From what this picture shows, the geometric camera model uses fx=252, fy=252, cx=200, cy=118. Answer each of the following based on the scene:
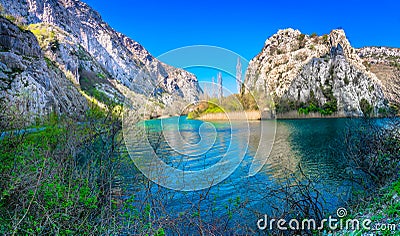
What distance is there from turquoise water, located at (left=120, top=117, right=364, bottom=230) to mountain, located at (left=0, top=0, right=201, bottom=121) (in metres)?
0.61

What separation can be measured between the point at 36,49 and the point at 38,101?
561 inches

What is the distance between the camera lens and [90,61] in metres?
123

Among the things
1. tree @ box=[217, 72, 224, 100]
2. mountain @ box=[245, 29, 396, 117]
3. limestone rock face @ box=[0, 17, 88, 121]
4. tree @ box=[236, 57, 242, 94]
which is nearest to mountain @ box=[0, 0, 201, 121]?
tree @ box=[217, 72, 224, 100]

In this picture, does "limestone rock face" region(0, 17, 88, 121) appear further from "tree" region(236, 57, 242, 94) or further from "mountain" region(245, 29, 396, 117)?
"mountain" region(245, 29, 396, 117)

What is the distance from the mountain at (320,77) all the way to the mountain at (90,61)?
194 ft

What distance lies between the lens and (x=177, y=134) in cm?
419

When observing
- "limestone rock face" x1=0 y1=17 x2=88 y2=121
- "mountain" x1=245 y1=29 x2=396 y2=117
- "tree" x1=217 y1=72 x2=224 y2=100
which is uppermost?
"mountain" x1=245 y1=29 x2=396 y2=117

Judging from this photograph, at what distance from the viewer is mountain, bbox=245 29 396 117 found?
309ft

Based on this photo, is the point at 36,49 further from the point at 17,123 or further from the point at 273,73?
the point at 273,73

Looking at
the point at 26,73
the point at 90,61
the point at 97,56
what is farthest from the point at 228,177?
the point at 97,56

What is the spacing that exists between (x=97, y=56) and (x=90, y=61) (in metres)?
56.6

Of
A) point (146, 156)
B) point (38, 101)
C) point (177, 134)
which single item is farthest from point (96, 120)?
point (38, 101)

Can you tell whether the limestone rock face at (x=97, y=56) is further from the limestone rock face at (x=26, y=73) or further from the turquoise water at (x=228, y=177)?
the limestone rock face at (x=26, y=73)

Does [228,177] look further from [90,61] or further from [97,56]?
[97,56]
